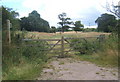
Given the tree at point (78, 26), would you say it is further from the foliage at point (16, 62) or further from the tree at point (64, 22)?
the foliage at point (16, 62)

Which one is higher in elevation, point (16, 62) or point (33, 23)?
point (33, 23)

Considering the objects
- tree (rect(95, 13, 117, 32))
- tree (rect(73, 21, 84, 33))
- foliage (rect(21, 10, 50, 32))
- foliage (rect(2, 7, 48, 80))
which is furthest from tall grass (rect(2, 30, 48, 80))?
tree (rect(73, 21, 84, 33))

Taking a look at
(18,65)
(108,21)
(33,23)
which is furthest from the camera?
(33,23)

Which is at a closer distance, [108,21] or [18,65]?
[18,65]

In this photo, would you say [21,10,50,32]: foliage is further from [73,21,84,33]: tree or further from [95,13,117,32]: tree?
[95,13,117,32]: tree

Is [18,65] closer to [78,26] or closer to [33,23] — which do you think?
[33,23]

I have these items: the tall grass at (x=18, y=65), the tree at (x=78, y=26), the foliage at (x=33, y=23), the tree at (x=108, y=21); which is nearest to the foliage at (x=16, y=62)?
the tall grass at (x=18, y=65)

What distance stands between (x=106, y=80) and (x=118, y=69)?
4.27 feet

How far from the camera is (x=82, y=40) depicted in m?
10.1

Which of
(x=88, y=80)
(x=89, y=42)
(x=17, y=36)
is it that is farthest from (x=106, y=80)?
(x=89, y=42)

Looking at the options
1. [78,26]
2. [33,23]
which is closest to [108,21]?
[33,23]

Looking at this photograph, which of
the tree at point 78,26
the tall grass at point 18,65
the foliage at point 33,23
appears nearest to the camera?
the tall grass at point 18,65

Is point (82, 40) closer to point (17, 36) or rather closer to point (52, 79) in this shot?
point (17, 36)

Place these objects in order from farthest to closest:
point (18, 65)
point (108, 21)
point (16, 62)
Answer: point (108, 21) < point (16, 62) < point (18, 65)
